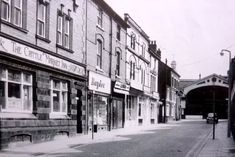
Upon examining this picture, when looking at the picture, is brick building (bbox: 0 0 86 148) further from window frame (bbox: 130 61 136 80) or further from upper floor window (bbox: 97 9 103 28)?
window frame (bbox: 130 61 136 80)

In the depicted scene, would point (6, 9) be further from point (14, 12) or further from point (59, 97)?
point (59, 97)

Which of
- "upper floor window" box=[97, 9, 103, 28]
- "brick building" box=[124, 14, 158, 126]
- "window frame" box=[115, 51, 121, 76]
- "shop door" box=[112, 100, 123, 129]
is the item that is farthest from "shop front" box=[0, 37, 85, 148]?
"brick building" box=[124, 14, 158, 126]

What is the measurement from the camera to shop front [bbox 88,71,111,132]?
949 inches

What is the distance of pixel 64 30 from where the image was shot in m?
20.2

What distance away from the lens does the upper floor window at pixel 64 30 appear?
1970cm

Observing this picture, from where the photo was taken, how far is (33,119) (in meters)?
16.3

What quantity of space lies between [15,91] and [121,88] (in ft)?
52.3

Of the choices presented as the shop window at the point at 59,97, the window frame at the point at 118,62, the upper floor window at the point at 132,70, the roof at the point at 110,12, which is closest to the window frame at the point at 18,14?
the shop window at the point at 59,97

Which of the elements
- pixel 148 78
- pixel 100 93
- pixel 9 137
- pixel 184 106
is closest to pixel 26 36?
pixel 9 137

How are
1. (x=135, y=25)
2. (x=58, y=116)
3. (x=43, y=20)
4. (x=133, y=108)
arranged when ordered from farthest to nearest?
(x=133, y=108) → (x=135, y=25) → (x=58, y=116) → (x=43, y=20)

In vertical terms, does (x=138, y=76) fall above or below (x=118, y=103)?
above

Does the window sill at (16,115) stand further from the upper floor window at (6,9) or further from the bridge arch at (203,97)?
the bridge arch at (203,97)

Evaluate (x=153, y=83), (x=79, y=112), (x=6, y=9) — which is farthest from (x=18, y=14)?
(x=153, y=83)

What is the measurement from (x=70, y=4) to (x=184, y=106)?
186ft
